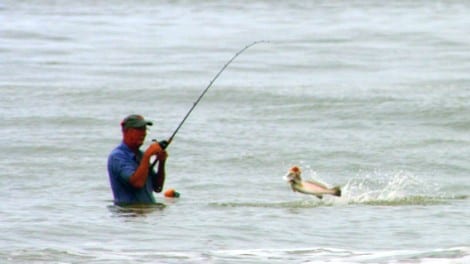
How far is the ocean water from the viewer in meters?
11.3

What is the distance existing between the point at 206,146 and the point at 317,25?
16746mm

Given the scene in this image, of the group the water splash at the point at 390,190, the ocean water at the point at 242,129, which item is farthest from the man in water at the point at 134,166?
the water splash at the point at 390,190

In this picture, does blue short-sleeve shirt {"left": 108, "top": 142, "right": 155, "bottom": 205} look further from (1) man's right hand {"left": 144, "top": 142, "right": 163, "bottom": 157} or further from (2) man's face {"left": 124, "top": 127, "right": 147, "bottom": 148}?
(1) man's right hand {"left": 144, "top": 142, "right": 163, "bottom": 157}

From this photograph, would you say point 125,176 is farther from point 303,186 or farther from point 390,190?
point 390,190

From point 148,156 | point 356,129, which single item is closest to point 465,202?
point 148,156

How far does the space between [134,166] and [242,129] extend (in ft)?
28.2

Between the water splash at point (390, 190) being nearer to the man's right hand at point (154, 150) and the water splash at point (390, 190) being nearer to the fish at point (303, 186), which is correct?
the fish at point (303, 186)

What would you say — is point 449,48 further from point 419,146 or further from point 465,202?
point 465,202

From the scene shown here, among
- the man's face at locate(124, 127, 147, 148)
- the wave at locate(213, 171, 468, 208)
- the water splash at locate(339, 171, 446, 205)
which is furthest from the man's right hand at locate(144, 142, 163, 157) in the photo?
the water splash at locate(339, 171, 446, 205)

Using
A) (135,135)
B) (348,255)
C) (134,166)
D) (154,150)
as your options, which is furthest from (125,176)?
(348,255)

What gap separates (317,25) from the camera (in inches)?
1405

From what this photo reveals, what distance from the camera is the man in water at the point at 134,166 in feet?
39.1

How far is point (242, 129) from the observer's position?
20.6 meters

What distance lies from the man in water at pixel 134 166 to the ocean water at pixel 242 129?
7.4 inches
